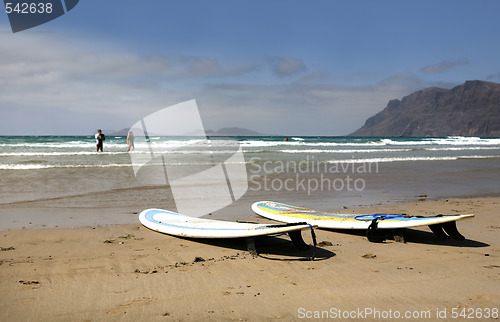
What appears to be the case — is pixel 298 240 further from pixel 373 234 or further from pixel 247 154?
pixel 247 154

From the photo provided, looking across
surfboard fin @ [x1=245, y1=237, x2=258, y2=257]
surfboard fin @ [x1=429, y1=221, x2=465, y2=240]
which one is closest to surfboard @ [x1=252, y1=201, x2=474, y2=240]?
surfboard fin @ [x1=429, y1=221, x2=465, y2=240]

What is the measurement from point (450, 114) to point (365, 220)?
151 metres

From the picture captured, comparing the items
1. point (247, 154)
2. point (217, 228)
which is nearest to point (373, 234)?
point (217, 228)

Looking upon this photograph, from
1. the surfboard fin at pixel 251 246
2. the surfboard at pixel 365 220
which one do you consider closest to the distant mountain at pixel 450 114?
the surfboard at pixel 365 220

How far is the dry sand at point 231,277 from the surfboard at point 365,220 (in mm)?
180

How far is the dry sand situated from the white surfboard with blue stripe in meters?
0.14

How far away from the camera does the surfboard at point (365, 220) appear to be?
436 centimetres

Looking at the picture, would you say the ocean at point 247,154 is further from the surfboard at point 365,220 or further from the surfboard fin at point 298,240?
the surfboard fin at point 298,240

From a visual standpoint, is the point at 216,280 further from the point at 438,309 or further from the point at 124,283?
the point at 438,309

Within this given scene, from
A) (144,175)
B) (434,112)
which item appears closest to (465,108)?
(434,112)

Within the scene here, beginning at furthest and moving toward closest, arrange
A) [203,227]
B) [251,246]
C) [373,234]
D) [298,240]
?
1. [373,234]
2. [203,227]
3. [298,240]
4. [251,246]

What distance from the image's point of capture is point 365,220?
4.80m

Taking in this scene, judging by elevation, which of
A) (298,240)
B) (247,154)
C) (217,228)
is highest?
(217,228)

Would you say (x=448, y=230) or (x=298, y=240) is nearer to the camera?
(x=298, y=240)
